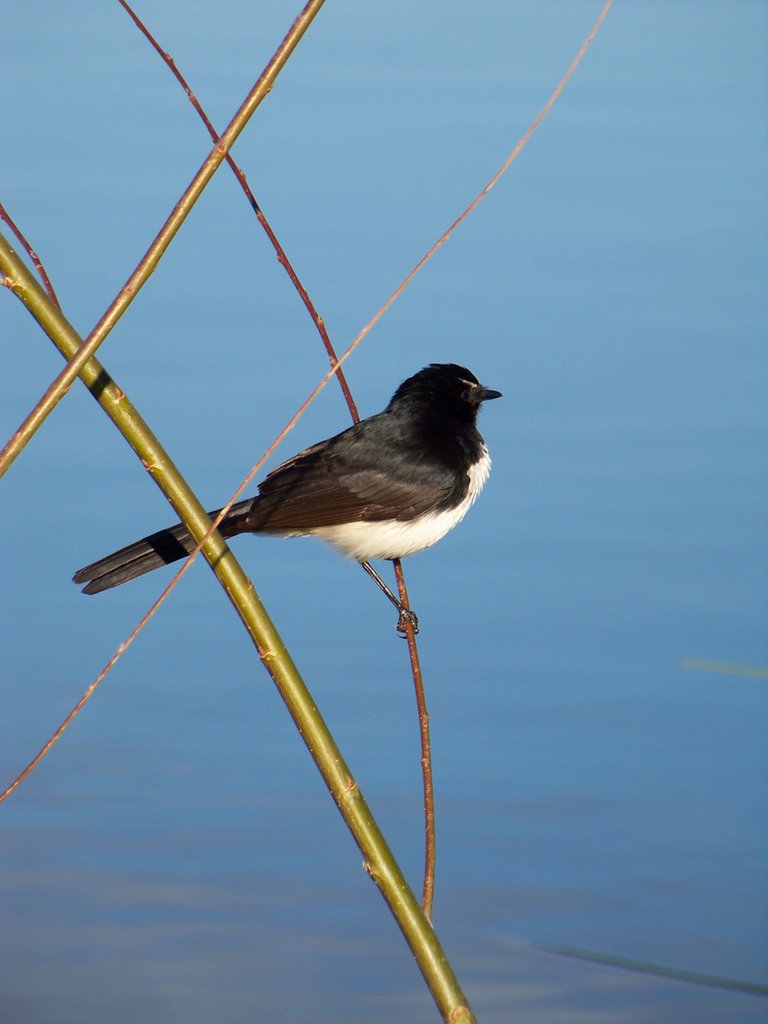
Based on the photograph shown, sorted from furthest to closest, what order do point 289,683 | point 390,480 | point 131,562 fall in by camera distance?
point 390,480 < point 131,562 < point 289,683

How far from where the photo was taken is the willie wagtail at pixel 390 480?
207 inches

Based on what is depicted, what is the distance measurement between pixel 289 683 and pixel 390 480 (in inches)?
156

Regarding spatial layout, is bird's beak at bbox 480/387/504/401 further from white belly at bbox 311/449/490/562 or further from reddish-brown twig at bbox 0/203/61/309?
reddish-brown twig at bbox 0/203/61/309

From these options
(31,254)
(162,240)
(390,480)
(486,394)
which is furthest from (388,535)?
(162,240)

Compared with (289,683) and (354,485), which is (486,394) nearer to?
(354,485)

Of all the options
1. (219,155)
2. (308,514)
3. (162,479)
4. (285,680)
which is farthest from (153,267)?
(308,514)

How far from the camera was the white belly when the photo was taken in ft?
17.3

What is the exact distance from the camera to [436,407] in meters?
5.68

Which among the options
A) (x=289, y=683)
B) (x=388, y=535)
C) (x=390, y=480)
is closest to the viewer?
(x=289, y=683)

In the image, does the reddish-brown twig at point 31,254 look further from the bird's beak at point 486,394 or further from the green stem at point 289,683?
the bird's beak at point 486,394

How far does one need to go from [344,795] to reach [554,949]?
41cm

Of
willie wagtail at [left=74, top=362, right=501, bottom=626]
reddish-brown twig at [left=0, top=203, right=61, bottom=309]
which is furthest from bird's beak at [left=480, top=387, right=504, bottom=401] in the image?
reddish-brown twig at [left=0, top=203, right=61, bottom=309]

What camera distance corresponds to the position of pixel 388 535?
5.27 m

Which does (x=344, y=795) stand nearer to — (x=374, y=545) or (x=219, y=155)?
(x=219, y=155)
